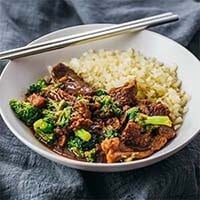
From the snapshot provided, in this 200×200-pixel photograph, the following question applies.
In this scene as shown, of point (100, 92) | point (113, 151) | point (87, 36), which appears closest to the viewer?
point (113, 151)

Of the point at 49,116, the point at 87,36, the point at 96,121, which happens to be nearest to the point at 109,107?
the point at 96,121

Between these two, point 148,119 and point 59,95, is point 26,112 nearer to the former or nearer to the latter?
point 59,95

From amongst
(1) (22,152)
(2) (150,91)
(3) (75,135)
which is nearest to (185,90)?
(2) (150,91)

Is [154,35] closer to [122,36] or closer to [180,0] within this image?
[122,36]

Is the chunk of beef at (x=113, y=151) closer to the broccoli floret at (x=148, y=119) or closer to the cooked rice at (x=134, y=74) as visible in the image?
the broccoli floret at (x=148, y=119)

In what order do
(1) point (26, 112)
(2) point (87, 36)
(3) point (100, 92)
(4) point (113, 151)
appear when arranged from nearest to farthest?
(4) point (113, 151) → (1) point (26, 112) → (3) point (100, 92) → (2) point (87, 36)

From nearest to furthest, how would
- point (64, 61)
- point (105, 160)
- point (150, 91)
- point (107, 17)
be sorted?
point (105, 160)
point (150, 91)
point (64, 61)
point (107, 17)

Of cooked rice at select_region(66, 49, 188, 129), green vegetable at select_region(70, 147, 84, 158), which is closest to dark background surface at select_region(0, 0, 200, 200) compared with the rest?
green vegetable at select_region(70, 147, 84, 158)

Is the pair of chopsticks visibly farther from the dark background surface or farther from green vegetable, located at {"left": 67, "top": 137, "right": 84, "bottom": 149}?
green vegetable, located at {"left": 67, "top": 137, "right": 84, "bottom": 149}
